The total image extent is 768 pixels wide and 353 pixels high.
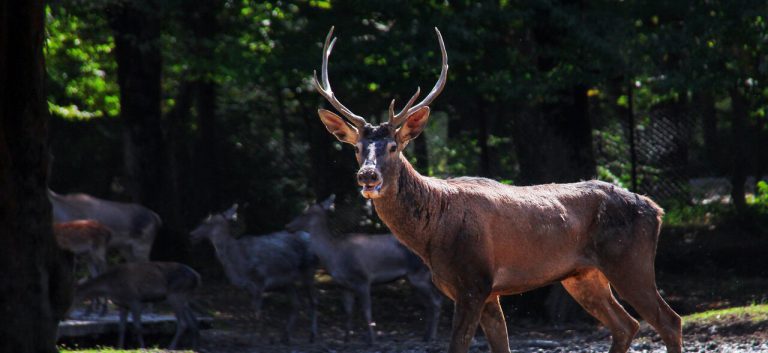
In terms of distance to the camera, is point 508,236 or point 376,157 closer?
point 376,157

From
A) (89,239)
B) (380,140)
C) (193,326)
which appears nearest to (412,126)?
(380,140)

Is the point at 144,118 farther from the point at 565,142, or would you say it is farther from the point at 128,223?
the point at 565,142

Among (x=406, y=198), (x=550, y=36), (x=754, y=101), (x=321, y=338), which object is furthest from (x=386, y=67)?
(x=406, y=198)

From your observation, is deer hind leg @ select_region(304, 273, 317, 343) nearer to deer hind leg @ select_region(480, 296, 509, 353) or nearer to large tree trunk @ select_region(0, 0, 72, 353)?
deer hind leg @ select_region(480, 296, 509, 353)

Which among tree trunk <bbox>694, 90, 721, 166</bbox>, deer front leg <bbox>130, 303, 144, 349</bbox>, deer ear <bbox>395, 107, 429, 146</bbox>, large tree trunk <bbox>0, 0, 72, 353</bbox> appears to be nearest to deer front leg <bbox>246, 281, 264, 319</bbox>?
deer front leg <bbox>130, 303, 144, 349</bbox>

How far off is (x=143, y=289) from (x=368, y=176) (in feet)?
19.0

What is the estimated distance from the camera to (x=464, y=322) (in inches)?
345

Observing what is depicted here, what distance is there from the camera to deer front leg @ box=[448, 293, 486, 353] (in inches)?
345

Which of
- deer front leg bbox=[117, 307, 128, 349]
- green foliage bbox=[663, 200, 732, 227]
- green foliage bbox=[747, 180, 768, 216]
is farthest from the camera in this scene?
green foliage bbox=[663, 200, 732, 227]

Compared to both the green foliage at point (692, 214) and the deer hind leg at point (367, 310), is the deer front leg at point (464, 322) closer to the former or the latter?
the deer hind leg at point (367, 310)

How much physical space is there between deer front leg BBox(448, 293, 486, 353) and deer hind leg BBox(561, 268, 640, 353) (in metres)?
1.51

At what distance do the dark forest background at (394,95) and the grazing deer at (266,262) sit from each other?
1974 millimetres

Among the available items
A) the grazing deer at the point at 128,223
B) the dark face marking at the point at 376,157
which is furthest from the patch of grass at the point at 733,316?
the grazing deer at the point at 128,223

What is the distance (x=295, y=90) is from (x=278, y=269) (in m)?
5.70
